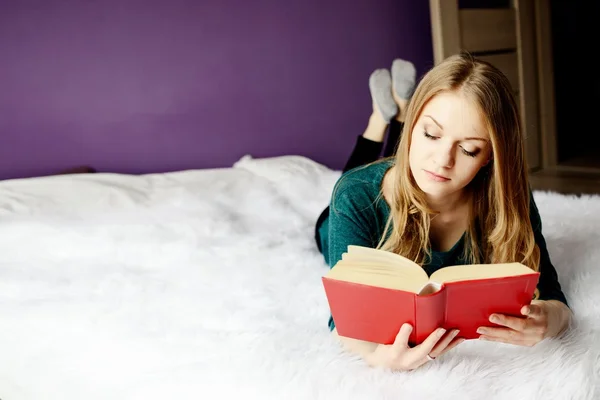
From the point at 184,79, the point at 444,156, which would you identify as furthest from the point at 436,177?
the point at 184,79

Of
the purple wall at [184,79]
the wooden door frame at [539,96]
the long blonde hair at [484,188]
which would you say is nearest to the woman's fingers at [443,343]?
the long blonde hair at [484,188]

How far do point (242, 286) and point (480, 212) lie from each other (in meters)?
0.60

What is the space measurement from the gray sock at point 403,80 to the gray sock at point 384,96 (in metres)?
0.02

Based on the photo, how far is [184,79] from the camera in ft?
8.61

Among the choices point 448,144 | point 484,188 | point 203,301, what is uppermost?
point 448,144

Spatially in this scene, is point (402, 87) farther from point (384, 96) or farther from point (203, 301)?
point (203, 301)

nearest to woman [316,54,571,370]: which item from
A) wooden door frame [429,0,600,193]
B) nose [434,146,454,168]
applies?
nose [434,146,454,168]

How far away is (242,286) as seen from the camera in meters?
1.51

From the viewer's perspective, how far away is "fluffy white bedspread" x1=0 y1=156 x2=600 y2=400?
1038 millimetres

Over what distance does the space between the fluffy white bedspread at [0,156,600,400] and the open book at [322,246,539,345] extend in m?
0.11

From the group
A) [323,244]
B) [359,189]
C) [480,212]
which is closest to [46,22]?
[323,244]

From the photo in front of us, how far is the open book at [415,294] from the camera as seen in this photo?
35.6 inches

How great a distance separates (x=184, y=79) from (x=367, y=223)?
1630 millimetres

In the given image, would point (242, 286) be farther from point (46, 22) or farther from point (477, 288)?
point (46, 22)
